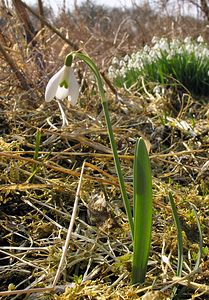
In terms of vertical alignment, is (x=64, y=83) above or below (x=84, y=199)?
above

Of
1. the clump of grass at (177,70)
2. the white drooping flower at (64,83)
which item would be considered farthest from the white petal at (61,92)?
the clump of grass at (177,70)

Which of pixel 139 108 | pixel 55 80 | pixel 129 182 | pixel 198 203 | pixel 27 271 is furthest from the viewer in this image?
pixel 139 108

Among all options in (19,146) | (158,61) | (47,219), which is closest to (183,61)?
(158,61)

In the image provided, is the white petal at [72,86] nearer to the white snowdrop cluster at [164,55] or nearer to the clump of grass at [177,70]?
the clump of grass at [177,70]

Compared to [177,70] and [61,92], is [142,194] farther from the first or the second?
[177,70]

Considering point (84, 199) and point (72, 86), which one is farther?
point (84, 199)

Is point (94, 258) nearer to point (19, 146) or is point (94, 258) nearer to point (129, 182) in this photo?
point (129, 182)

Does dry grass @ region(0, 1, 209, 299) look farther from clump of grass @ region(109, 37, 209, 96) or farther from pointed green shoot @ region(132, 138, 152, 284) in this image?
clump of grass @ region(109, 37, 209, 96)

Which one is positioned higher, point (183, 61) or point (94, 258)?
point (94, 258)

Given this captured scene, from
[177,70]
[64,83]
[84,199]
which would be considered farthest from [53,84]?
[177,70]

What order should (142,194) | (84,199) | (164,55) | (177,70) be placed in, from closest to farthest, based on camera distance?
(142,194)
(84,199)
(177,70)
(164,55)
